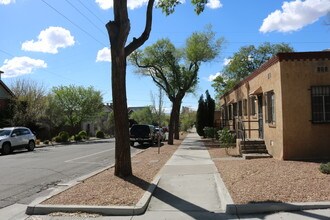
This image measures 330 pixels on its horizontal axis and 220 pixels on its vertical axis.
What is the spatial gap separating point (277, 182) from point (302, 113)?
568cm

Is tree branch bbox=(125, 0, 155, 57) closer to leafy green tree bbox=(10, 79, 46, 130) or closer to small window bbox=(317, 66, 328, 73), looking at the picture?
small window bbox=(317, 66, 328, 73)

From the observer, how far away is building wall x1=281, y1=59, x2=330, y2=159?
15.4 meters

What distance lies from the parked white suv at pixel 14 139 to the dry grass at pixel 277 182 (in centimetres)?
1804

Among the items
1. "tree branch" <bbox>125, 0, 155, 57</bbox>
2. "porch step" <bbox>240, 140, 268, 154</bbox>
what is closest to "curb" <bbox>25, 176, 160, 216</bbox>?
"tree branch" <bbox>125, 0, 155, 57</bbox>

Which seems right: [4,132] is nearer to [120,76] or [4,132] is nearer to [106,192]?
[120,76]

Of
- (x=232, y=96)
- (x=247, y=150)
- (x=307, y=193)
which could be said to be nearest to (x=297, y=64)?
(x=247, y=150)

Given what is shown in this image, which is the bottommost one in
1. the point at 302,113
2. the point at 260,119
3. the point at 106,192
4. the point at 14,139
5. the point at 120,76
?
the point at 106,192

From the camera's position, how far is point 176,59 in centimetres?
3766

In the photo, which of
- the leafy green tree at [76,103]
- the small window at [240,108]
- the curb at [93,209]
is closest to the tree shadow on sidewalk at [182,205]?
the curb at [93,209]

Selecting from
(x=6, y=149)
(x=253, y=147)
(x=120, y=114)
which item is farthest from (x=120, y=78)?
(x=6, y=149)

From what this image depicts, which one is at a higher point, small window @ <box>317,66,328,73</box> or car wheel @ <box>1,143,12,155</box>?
small window @ <box>317,66,328,73</box>

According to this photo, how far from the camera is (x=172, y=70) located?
37.3m

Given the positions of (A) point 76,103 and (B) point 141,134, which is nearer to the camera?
(B) point 141,134

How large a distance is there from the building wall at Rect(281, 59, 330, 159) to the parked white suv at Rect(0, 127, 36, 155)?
1900cm
